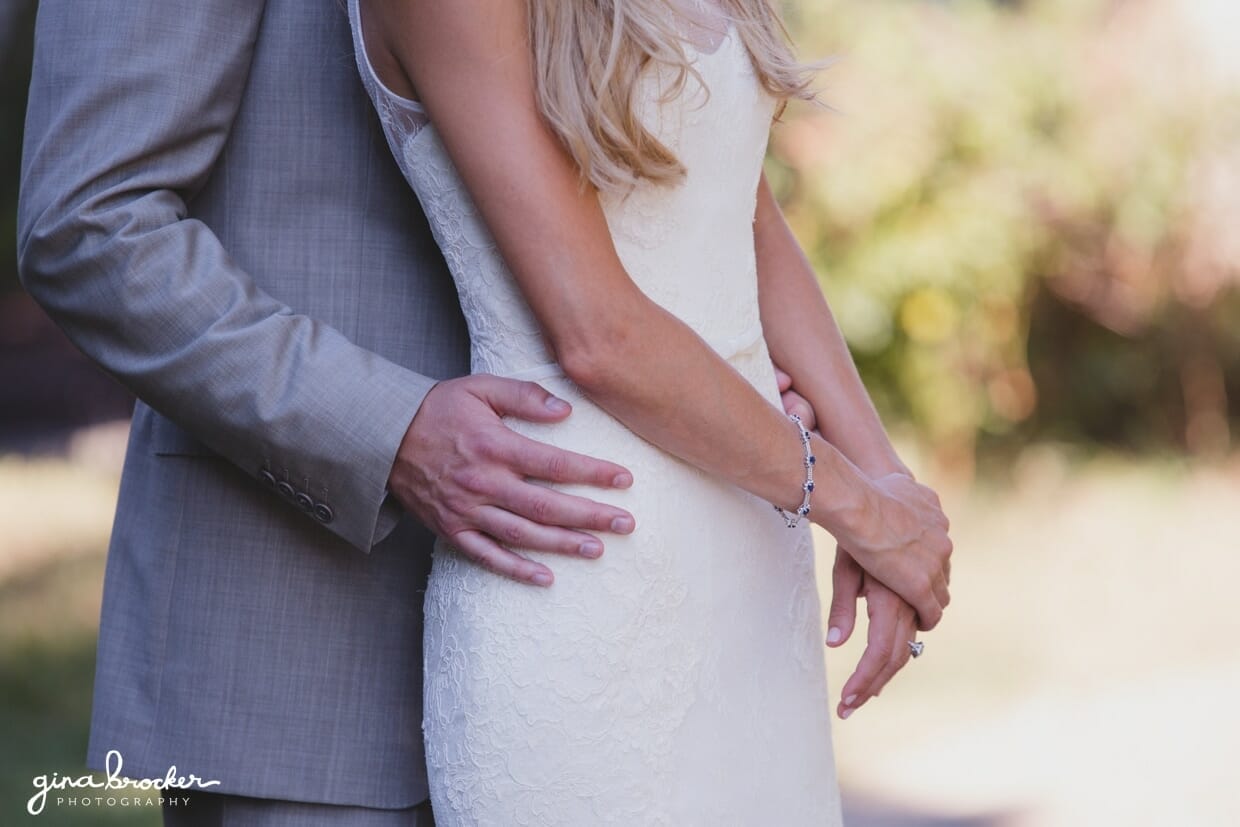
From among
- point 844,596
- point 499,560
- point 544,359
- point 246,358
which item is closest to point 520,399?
point 544,359

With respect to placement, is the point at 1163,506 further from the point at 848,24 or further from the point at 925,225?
the point at 848,24

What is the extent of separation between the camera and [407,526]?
Answer: 176 centimetres

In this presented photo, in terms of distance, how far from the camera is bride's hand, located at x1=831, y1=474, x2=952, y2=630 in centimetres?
166

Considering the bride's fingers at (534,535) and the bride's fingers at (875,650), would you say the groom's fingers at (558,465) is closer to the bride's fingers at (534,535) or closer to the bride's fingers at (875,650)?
the bride's fingers at (534,535)

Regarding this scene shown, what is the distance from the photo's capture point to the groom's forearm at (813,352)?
1897 mm

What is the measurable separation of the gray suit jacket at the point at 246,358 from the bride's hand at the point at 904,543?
1.82 ft

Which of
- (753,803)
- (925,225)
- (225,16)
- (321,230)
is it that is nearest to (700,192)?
(321,230)

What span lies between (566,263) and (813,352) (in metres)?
0.58

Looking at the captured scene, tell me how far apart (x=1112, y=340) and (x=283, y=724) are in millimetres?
7803

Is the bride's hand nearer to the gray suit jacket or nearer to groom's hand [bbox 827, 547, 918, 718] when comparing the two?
groom's hand [bbox 827, 547, 918, 718]

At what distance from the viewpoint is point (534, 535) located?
149 cm

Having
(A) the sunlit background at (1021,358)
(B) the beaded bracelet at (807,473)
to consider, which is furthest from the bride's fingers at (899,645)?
(A) the sunlit background at (1021,358)

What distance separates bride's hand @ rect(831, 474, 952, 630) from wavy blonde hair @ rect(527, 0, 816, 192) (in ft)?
1.60

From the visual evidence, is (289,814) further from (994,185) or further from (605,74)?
(994,185)
